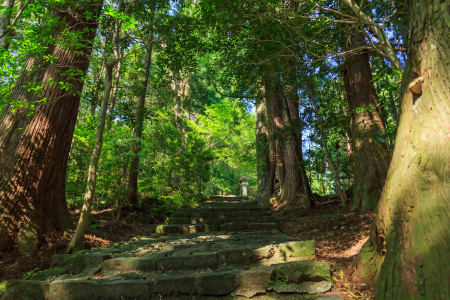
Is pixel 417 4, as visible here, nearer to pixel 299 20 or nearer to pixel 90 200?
pixel 299 20

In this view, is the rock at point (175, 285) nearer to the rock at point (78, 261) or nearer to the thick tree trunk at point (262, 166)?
the rock at point (78, 261)

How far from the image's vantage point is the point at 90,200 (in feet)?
12.4

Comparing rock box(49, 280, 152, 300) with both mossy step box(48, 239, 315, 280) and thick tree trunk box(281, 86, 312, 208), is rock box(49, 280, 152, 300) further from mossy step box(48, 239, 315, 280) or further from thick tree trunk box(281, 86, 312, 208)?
thick tree trunk box(281, 86, 312, 208)

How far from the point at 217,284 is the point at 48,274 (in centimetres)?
207

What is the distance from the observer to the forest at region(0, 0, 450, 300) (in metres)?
2.13

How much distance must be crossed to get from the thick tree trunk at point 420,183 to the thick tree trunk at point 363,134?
115 inches

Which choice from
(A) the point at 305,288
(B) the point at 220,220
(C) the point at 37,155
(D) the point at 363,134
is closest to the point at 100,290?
(A) the point at 305,288

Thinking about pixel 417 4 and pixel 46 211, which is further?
pixel 46 211

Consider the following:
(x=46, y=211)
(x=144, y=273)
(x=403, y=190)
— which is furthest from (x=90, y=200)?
(x=403, y=190)

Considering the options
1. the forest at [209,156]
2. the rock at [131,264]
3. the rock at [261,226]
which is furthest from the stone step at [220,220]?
the rock at [131,264]

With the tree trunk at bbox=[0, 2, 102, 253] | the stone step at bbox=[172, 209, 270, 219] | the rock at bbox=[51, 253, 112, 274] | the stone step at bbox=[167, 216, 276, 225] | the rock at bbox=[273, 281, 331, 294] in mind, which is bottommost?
the rock at bbox=[273, 281, 331, 294]

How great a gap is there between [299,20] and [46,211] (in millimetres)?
5677

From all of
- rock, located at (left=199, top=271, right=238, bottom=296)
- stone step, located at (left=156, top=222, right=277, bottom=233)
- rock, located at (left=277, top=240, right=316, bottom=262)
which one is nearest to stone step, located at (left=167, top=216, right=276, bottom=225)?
stone step, located at (left=156, top=222, right=277, bottom=233)

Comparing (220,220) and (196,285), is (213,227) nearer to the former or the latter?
(220,220)
